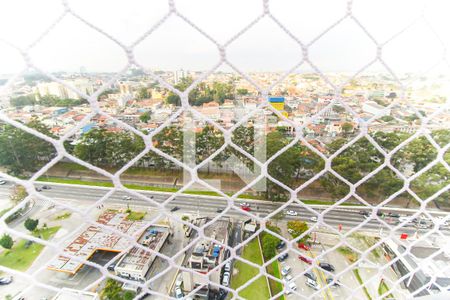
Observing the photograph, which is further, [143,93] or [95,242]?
[95,242]

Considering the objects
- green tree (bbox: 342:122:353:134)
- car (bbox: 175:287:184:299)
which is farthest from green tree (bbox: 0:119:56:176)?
green tree (bbox: 342:122:353:134)

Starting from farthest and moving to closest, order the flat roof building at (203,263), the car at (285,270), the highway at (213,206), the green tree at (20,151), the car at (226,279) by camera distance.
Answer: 1. the highway at (213,206)
2. the car at (285,270)
3. the car at (226,279)
4. the flat roof building at (203,263)
5. the green tree at (20,151)

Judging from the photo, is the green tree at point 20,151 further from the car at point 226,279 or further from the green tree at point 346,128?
the car at point 226,279

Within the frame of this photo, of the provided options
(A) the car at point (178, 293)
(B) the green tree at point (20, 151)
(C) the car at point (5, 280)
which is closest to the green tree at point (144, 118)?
(B) the green tree at point (20, 151)

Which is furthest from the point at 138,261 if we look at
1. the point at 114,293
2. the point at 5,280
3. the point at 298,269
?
the point at 298,269

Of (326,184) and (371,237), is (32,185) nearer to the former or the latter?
(326,184)

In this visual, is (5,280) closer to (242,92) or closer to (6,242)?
(6,242)

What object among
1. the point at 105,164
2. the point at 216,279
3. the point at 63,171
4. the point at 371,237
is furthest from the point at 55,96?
the point at 371,237
